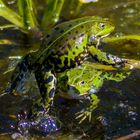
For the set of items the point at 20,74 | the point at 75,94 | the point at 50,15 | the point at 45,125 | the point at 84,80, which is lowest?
the point at 45,125

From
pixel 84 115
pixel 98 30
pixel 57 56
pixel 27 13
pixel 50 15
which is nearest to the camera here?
pixel 57 56

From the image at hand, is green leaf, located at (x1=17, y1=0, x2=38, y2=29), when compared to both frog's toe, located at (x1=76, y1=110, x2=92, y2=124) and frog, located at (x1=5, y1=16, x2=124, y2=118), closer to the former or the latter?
frog, located at (x1=5, y1=16, x2=124, y2=118)

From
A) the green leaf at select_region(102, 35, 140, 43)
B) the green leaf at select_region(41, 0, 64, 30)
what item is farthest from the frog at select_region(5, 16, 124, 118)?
the green leaf at select_region(41, 0, 64, 30)

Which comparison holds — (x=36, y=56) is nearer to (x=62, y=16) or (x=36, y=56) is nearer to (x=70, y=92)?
(x=70, y=92)

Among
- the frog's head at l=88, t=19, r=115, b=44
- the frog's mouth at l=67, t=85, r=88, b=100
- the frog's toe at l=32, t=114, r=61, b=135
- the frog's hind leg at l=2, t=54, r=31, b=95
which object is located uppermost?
the frog's head at l=88, t=19, r=115, b=44

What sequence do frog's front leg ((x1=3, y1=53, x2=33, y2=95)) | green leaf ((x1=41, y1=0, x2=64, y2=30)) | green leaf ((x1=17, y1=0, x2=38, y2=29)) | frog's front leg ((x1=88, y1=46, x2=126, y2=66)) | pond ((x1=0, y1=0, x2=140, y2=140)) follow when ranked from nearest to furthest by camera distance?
pond ((x1=0, y1=0, x2=140, y2=140)) → frog's front leg ((x1=3, y1=53, x2=33, y2=95)) → frog's front leg ((x1=88, y1=46, x2=126, y2=66)) → green leaf ((x1=17, y1=0, x2=38, y2=29)) → green leaf ((x1=41, y1=0, x2=64, y2=30))

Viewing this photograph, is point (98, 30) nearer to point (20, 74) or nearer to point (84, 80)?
point (84, 80)

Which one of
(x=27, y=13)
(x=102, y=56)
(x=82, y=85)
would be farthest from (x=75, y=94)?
(x=27, y=13)

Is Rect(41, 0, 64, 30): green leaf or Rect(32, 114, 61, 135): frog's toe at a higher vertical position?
Rect(41, 0, 64, 30): green leaf
